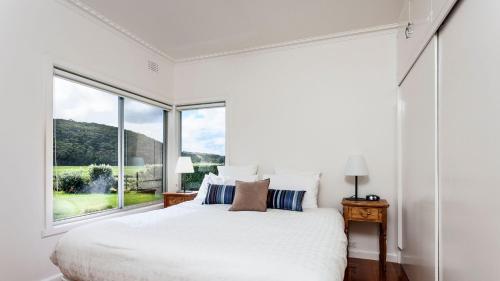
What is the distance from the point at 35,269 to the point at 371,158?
11.7 ft

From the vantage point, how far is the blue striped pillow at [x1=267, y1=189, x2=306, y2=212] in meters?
2.81

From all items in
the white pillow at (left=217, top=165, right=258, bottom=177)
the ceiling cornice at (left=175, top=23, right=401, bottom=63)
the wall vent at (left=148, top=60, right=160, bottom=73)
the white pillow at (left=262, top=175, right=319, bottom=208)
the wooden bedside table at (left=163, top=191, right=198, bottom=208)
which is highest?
the ceiling cornice at (left=175, top=23, right=401, bottom=63)

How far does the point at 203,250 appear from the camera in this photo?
60.2 inches

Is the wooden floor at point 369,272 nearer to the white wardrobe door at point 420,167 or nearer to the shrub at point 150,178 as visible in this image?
the white wardrobe door at point 420,167

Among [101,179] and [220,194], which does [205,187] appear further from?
[101,179]

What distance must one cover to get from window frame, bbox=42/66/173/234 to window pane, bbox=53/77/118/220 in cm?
6

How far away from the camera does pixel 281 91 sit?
12.0 ft

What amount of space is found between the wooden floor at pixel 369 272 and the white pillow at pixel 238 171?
1541mm

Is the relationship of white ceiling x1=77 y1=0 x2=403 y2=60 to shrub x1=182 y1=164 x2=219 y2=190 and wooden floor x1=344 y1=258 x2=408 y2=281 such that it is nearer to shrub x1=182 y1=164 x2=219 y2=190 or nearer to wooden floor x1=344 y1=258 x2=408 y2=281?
shrub x1=182 y1=164 x2=219 y2=190

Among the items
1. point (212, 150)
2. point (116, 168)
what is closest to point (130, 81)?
point (116, 168)

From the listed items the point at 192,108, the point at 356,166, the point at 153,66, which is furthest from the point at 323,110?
the point at 153,66

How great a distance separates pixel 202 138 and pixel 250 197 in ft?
5.81

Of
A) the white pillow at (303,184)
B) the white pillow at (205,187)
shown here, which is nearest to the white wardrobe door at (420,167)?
the white pillow at (303,184)

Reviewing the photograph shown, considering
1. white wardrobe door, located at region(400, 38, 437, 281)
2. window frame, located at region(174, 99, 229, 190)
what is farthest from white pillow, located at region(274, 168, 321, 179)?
white wardrobe door, located at region(400, 38, 437, 281)
